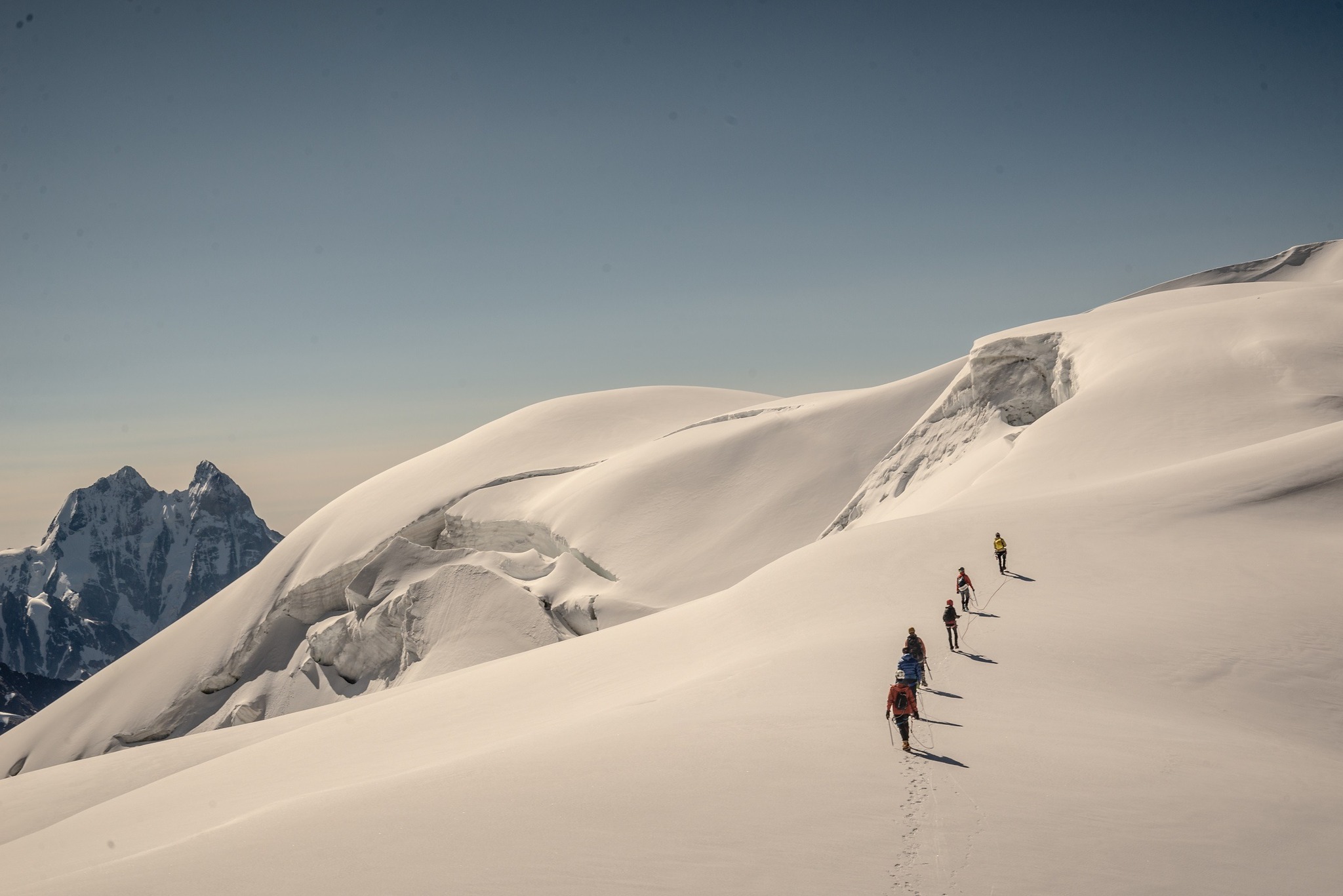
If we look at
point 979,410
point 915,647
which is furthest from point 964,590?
point 979,410

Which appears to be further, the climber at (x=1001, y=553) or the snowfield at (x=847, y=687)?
the climber at (x=1001, y=553)

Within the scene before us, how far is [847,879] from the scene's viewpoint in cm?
647

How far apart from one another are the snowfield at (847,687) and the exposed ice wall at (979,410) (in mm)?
125

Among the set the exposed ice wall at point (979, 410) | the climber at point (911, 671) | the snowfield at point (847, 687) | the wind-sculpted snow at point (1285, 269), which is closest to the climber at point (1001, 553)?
the snowfield at point (847, 687)

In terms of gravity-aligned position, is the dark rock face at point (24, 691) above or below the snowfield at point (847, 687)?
below

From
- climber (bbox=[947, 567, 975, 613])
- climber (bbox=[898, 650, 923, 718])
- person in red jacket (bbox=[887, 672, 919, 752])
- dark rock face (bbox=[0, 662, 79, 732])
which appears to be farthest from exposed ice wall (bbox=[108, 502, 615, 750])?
dark rock face (bbox=[0, 662, 79, 732])

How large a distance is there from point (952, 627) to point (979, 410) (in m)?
20.2

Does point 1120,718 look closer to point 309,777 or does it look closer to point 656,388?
point 309,777

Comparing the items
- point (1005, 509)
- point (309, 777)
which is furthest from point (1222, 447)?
point (309, 777)

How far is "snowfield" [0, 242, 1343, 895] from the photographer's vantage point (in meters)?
7.02

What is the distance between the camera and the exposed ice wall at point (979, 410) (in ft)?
97.5

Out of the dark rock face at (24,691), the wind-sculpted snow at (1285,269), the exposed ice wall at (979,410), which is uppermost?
the wind-sculpted snow at (1285,269)

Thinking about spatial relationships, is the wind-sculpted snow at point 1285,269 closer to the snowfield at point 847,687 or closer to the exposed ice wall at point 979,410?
the snowfield at point 847,687

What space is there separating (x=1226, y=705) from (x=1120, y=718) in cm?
211
